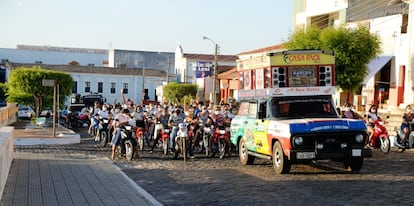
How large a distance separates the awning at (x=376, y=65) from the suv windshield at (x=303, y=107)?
774 inches

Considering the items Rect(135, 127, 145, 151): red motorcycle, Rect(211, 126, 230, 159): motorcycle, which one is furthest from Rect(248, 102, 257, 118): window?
Rect(135, 127, 145, 151): red motorcycle

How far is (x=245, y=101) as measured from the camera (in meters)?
17.8

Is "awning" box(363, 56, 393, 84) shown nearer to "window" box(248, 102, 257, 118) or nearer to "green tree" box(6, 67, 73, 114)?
"window" box(248, 102, 257, 118)

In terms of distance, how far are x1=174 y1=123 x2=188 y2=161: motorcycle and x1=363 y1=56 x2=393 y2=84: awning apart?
724 inches

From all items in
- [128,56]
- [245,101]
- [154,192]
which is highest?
[128,56]

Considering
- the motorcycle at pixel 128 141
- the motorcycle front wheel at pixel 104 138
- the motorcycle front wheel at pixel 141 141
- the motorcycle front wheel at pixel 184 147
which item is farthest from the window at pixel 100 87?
the motorcycle front wheel at pixel 184 147

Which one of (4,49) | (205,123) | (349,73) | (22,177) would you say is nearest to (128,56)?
(4,49)

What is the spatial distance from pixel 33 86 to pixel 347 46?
65.4 ft

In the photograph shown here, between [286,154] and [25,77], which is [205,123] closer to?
[286,154]

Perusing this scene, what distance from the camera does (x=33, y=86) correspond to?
1558 inches

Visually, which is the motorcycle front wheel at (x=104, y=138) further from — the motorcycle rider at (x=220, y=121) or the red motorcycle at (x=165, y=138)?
the motorcycle rider at (x=220, y=121)

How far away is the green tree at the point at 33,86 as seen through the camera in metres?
39.4

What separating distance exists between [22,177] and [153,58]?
90808 mm

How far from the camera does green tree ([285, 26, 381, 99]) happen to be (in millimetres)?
32534
